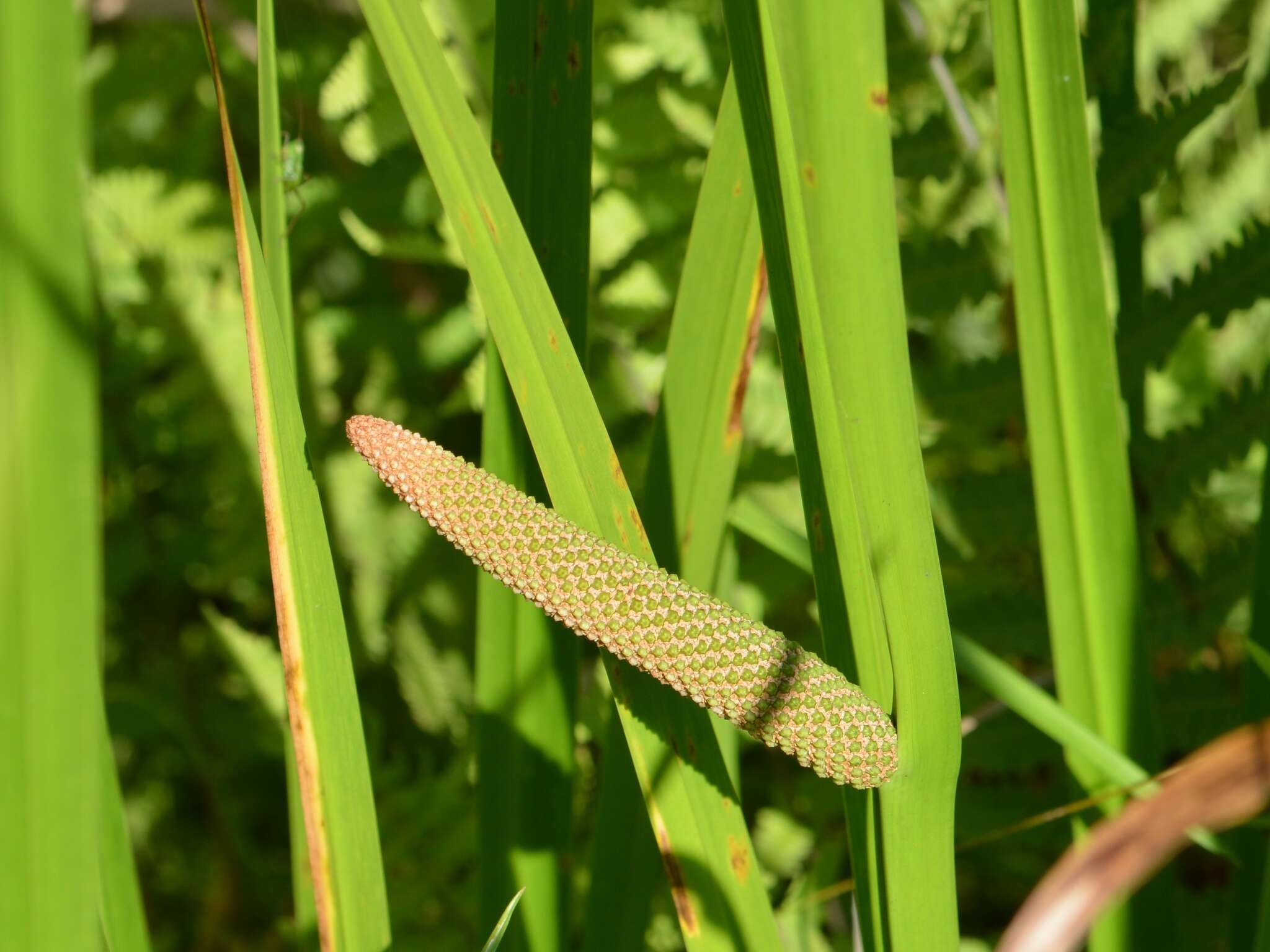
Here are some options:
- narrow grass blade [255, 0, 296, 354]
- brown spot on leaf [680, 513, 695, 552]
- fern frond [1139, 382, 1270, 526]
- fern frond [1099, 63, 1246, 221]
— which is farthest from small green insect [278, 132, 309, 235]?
fern frond [1139, 382, 1270, 526]

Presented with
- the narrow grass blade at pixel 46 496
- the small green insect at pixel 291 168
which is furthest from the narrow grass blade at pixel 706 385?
the narrow grass blade at pixel 46 496

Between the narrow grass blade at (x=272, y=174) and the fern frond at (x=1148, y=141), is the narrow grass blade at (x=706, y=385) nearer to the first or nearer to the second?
the narrow grass blade at (x=272, y=174)

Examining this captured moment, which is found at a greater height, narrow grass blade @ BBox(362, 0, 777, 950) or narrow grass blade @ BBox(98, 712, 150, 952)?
narrow grass blade @ BBox(362, 0, 777, 950)

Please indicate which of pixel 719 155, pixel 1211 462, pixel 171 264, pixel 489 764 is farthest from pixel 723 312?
pixel 171 264

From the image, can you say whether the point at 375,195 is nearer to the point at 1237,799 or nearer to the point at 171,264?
the point at 171,264

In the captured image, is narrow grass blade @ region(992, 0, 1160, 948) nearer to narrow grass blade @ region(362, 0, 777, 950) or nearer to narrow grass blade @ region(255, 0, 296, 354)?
narrow grass blade @ region(362, 0, 777, 950)

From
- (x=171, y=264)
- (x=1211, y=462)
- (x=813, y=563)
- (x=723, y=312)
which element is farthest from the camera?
(x=171, y=264)
